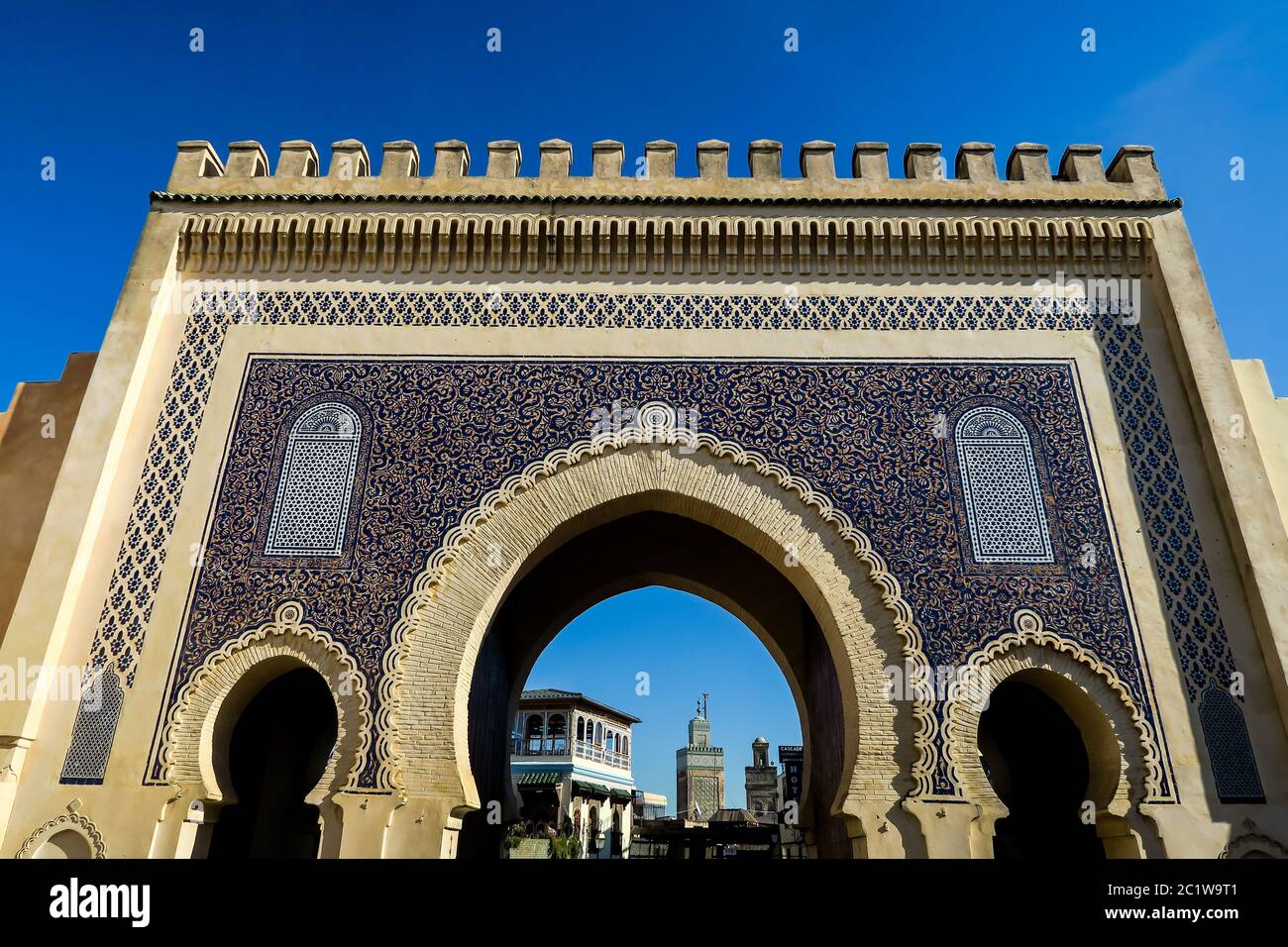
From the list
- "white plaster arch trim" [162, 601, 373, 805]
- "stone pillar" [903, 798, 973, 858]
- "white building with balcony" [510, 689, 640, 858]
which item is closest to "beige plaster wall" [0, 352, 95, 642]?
"white plaster arch trim" [162, 601, 373, 805]

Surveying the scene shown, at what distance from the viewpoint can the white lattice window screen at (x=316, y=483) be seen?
414 centimetres

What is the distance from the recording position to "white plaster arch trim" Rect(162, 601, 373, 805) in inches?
146

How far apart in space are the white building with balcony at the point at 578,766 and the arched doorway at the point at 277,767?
31.6 feet

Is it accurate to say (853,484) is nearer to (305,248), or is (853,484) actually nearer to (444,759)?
(444,759)

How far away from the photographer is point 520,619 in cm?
549

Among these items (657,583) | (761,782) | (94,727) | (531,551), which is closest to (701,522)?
(531,551)

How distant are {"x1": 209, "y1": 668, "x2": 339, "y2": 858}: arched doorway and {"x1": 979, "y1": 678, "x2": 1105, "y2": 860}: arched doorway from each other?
364 cm

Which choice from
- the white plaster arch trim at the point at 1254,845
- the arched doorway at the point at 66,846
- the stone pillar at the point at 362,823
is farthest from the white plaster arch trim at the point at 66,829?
the white plaster arch trim at the point at 1254,845

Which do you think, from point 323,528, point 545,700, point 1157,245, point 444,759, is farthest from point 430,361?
point 545,700

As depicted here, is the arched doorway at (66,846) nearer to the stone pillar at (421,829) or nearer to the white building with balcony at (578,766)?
the stone pillar at (421,829)

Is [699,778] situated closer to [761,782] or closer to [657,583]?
[761,782]

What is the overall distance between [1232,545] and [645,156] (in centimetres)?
357

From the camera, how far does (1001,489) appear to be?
4.23 m

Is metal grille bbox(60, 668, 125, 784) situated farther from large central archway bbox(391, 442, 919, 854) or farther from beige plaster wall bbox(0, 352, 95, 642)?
large central archway bbox(391, 442, 919, 854)
